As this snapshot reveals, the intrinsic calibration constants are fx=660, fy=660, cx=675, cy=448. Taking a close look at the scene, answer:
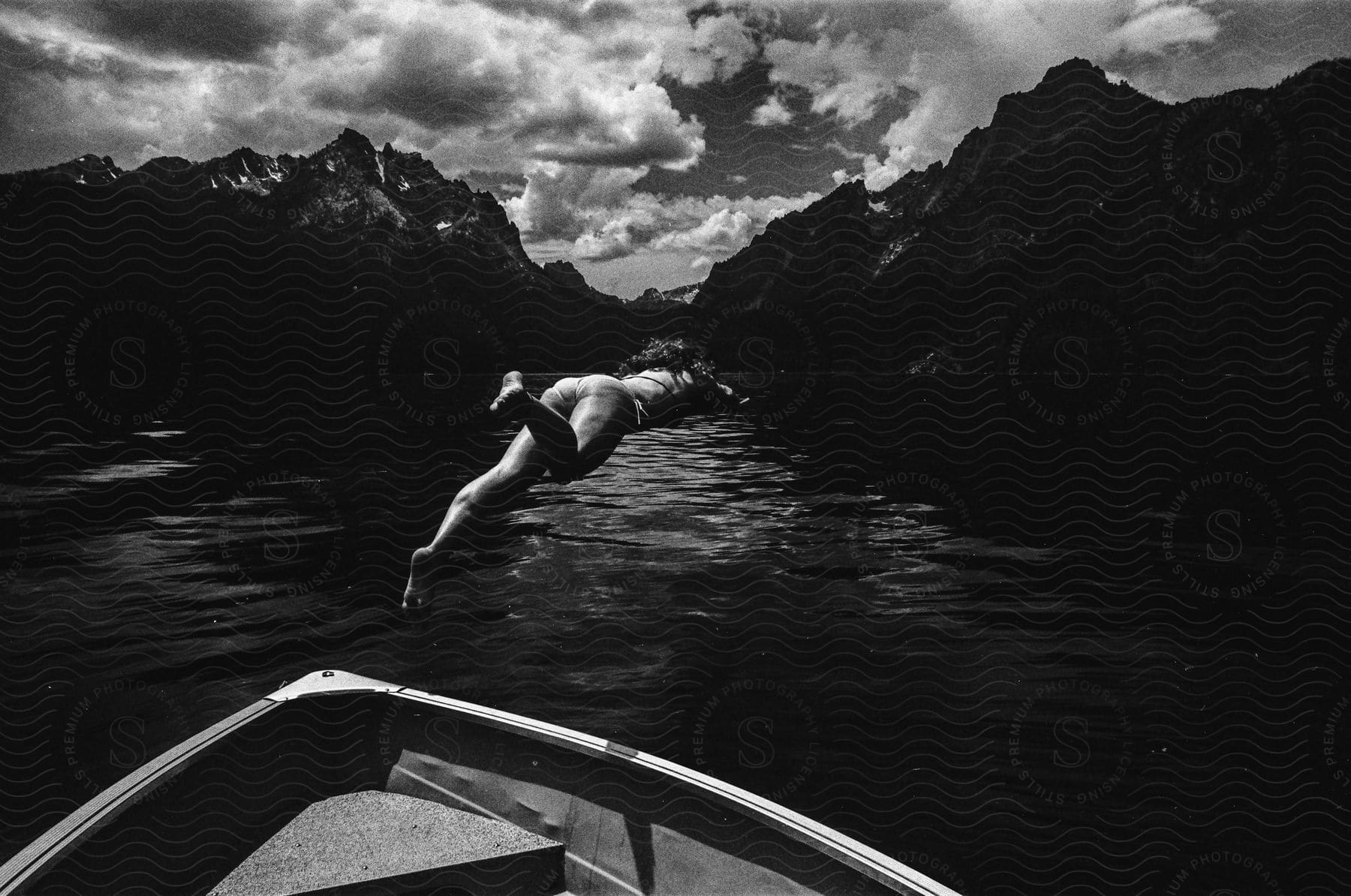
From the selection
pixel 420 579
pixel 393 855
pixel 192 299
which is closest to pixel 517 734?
pixel 393 855

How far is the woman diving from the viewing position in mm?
2137

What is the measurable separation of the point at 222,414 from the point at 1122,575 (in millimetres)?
61958

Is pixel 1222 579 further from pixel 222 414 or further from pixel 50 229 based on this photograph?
pixel 50 229

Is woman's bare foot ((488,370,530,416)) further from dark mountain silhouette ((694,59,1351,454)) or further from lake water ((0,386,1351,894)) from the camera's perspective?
dark mountain silhouette ((694,59,1351,454))

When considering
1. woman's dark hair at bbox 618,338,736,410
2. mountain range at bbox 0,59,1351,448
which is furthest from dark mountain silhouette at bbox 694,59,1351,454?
woman's dark hair at bbox 618,338,736,410

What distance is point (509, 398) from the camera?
6.70 ft

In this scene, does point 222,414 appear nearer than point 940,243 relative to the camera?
Yes

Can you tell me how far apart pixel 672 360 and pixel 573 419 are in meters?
0.60

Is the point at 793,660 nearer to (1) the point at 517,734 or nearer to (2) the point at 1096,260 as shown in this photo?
(1) the point at 517,734

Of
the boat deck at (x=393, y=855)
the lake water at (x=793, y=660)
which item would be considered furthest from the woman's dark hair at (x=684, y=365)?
the boat deck at (x=393, y=855)

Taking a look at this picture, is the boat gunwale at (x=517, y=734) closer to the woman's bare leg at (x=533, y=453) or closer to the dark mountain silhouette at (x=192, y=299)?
the woman's bare leg at (x=533, y=453)

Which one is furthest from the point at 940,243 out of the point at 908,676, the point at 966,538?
the point at 908,676

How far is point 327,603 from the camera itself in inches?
645

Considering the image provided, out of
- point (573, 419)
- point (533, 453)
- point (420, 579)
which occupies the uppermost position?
point (573, 419)
